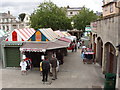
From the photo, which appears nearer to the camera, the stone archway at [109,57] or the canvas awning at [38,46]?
the stone archway at [109,57]

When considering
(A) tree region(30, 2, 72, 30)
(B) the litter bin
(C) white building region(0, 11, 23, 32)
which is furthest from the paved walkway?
(C) white building region(0, 11, 23, 32)

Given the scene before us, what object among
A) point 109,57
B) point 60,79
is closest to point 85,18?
point 109,57

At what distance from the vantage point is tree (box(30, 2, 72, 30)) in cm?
3325

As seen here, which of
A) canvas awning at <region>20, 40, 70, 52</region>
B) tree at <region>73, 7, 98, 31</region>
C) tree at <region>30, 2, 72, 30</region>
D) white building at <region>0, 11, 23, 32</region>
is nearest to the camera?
canvas awning at <region>20, 40, 70, 52</region>

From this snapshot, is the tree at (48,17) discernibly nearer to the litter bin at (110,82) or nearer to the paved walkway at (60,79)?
the paved walkway at (60,79)

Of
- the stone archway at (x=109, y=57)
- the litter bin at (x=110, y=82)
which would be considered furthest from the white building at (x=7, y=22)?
the litter bin at (x=110, y=82)

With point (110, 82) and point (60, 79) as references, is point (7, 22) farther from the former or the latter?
point (110, 82)

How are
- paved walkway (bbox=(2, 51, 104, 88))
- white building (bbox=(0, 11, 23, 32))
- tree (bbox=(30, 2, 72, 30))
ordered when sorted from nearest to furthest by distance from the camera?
1. paved walkway (bbox=(2, 51, 104, 88))
2. tree (bbox=(30, 2, 72, 30))
3. white building (bbox=(0, 11, 23, 32))

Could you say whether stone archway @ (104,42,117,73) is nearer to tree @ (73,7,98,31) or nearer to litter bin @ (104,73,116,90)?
litter bin @ (104,73,116,90)

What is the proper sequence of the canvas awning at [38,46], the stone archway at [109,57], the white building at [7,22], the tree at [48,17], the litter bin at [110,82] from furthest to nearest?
the white building at [7,22]
the tree at [48,17]
the canvas awning at [38,46]
the stone archway at [109,57]
the litter bin at [110,82]

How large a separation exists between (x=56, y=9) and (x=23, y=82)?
2708 cm

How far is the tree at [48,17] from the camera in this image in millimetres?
33250

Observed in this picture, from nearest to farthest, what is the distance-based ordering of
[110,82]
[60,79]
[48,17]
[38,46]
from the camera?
[110,82] → [60,79] → [38,46] → [48,17]

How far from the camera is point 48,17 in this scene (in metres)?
33.1
